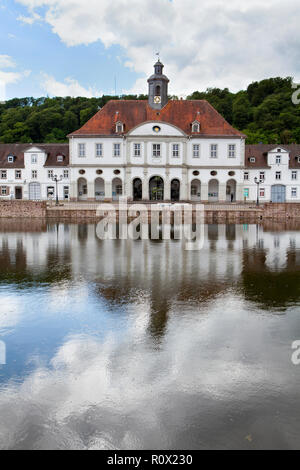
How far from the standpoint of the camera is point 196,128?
1932 inches

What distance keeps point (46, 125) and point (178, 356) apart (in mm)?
82845

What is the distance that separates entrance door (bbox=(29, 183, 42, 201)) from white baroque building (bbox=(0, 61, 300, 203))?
98mm

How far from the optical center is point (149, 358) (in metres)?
6.77

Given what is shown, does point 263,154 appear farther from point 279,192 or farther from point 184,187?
point 184,187

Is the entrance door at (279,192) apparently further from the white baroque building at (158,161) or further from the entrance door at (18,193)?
the entrance door at (18,193)

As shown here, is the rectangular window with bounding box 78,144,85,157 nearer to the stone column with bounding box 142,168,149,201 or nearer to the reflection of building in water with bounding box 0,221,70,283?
the stone column with bounding box 142,168,149,201

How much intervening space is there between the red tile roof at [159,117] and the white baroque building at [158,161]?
0.12 meters

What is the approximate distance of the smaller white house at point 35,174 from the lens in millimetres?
52000

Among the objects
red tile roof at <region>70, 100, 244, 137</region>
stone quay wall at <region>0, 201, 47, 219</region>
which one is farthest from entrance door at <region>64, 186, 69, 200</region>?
stone quay wall at <region>0, 201, 47, 219</region>

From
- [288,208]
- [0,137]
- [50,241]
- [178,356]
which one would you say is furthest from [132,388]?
[0,137]

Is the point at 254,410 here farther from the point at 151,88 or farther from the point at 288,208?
the point at 151,88

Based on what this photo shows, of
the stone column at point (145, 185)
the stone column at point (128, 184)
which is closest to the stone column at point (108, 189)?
the stone column at point (128, 184)

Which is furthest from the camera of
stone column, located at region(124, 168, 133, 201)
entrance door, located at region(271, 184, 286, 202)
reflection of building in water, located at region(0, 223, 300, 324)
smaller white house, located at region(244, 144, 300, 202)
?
entrance door, located at region(271, 184, 286, 202)

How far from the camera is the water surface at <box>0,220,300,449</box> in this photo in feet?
16.3
